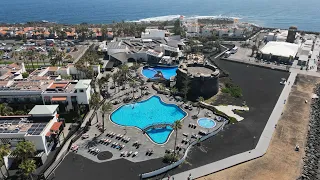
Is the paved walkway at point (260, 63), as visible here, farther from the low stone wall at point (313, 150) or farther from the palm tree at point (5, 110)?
the palm tree at point (5, 110)

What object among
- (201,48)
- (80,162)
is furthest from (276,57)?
(80,162)

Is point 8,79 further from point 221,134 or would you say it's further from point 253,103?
point 253,103

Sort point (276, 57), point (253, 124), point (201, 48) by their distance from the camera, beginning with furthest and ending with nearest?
point (201, 48) < point (276, 57) < point (253, 124)

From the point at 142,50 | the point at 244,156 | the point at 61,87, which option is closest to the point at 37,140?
the point at 61,87

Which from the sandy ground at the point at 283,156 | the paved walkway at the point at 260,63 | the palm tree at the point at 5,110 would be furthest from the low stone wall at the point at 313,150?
the palm tree at the point at 5,110

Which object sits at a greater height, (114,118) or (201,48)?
(201,48)

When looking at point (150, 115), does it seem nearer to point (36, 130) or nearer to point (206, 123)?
point (206, 123)

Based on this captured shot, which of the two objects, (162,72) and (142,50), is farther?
(142,50)

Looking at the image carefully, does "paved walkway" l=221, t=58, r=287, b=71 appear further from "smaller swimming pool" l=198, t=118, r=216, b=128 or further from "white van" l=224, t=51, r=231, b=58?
"smaller swimming pool" l=198, t=118, r=216, b=128
